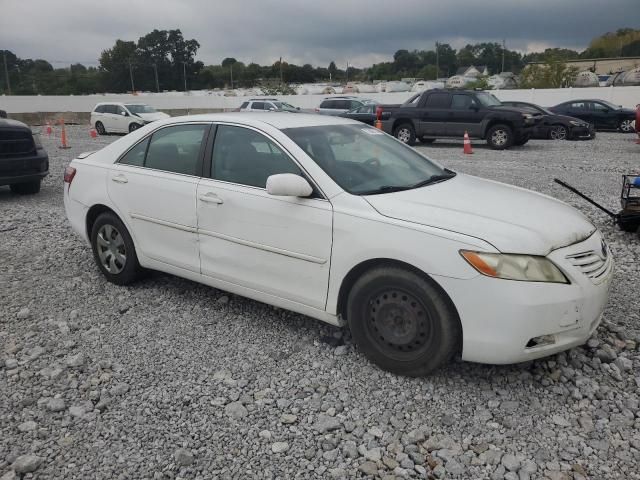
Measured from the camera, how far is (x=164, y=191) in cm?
429

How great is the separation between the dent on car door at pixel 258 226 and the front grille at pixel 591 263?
1440mm

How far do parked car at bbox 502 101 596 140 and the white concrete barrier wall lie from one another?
40.4ft

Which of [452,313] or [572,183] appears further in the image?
[572,183]

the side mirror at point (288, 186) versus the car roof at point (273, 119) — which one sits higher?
the car roof at point (273, 119)

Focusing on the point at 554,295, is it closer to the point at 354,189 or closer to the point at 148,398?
the point at 354,189

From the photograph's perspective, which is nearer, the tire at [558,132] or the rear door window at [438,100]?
the rear door window at [438,100]

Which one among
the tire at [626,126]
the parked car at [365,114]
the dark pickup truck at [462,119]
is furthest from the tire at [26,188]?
Answer: the tire at [626,126]

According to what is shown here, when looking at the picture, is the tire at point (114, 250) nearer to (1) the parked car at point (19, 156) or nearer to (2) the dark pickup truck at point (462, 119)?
(1) the parked car at point (19, 156)

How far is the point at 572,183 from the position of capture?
10.2m

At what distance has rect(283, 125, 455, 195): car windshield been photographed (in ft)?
12.0

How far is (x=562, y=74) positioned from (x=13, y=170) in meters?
57.8

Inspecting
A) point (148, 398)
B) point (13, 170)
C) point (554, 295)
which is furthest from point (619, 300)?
point (13, 170)

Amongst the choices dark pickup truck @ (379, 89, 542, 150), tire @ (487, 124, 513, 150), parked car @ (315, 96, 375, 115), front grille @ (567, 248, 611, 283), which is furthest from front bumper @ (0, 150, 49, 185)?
parked car @ (315, 96, 375, 115)

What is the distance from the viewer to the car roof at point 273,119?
4.05 metres
